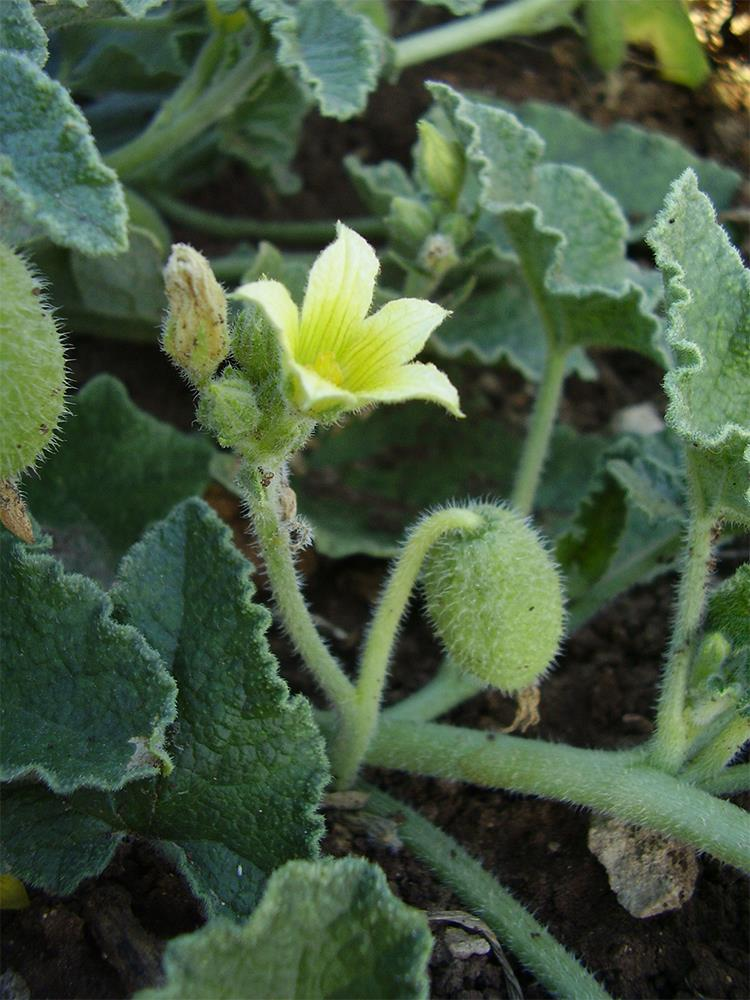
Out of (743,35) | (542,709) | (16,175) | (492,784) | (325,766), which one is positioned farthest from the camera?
(743,35)

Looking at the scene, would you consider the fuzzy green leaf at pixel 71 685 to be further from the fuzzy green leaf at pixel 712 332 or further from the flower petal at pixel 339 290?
the fuzzy green leaf at pixel 712 332

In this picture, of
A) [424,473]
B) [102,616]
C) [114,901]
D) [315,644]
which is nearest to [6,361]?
[102,616]

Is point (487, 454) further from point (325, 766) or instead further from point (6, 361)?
point (6, 361)

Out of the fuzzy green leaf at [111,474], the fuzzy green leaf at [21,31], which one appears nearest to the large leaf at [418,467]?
the fuzzy green leaf at [111,474]

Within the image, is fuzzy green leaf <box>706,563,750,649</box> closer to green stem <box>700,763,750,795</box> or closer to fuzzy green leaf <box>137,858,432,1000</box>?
green stem <box>700,763,750,795</box>

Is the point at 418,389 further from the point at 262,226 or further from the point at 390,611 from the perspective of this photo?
the point at 262,226

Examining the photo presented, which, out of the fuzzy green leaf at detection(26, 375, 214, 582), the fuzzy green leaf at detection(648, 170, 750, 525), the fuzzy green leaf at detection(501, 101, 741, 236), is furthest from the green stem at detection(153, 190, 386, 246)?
the fuzzy green leaf at detection(648, 170, 750, 525)
